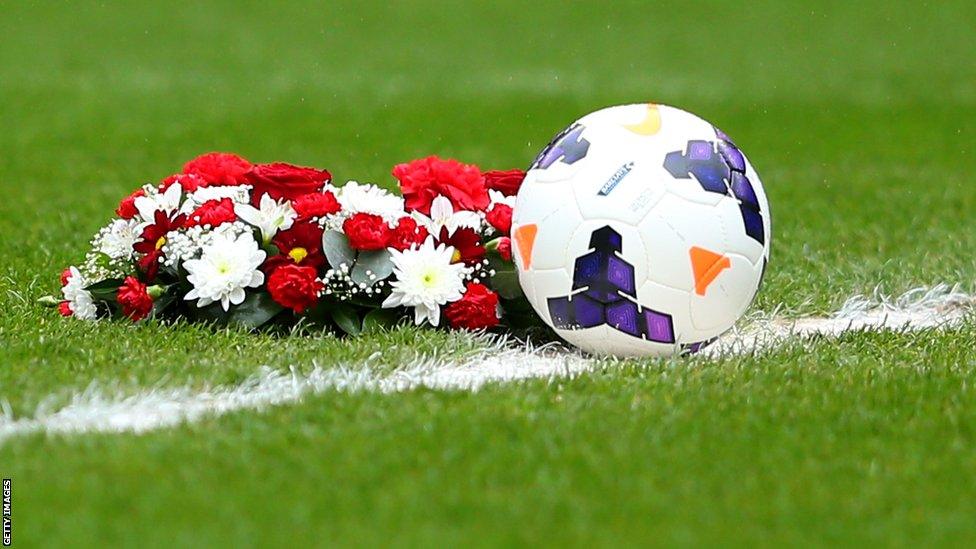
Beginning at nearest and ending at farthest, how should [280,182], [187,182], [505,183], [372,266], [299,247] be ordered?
[372,266], [299,247], [280,182], [187,182], [505,183]

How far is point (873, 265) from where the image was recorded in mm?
7570

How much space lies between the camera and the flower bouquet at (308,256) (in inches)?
214

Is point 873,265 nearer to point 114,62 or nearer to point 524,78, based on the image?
point 524,78

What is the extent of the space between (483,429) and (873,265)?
4.02 m

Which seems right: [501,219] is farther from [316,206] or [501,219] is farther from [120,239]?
[120,239]

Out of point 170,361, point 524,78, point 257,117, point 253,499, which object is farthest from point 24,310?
point 524,78

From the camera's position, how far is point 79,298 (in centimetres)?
566

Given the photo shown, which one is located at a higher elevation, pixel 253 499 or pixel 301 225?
pixel 301 225

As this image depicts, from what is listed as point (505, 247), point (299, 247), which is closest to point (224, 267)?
point (299, 247)

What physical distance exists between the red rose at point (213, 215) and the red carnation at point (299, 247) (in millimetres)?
206

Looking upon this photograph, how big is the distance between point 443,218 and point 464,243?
Answer: 0.57ft

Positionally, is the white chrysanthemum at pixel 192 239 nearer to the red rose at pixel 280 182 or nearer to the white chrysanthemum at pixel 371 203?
the red rose at pixel 280 182

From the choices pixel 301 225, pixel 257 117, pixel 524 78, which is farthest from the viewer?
pixel 524 78

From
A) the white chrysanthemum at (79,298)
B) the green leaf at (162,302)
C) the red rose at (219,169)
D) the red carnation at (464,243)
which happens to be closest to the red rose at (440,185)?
the red carnation at (464,243)
